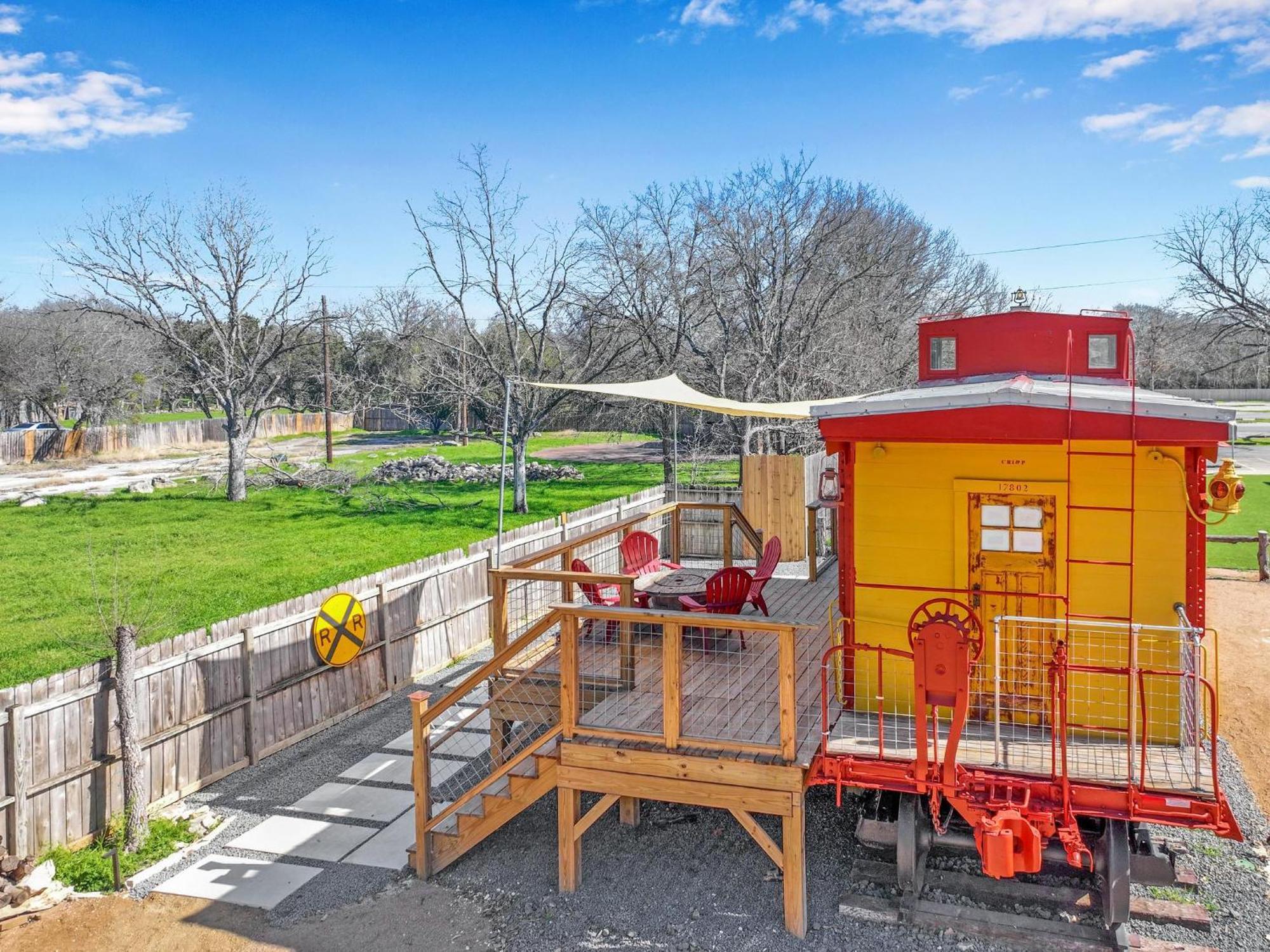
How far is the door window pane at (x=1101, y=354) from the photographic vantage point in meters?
8.24

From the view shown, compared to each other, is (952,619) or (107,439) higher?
(107,439)

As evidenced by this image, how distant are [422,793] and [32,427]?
44.6 metres

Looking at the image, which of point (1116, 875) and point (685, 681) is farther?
point (685, 681)

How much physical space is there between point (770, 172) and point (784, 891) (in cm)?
2271

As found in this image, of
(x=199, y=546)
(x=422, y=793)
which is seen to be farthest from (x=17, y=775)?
(x=199, y=546)

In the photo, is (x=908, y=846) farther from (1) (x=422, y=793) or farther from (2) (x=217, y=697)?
(2) (x=217, y=697)

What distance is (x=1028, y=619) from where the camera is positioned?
5184 millimetres

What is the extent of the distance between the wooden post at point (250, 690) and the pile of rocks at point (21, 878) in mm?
2233

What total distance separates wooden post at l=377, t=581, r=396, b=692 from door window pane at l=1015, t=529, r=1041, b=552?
721 centimetres

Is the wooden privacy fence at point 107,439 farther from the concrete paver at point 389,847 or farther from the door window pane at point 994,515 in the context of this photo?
the door window pane at point 994,515

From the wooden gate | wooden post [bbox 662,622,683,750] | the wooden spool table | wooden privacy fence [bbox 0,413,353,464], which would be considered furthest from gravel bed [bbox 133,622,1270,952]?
wooden privacy fence [bbox 0,413,353,464]

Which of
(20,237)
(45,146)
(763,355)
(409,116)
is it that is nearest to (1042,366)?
(763,355)

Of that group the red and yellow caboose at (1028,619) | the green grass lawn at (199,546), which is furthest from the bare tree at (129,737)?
the red and yellow caboose at (1028,619)

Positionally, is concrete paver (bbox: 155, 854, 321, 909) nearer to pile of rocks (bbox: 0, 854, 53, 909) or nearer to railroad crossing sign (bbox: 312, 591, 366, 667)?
pile of rocks (bbox: 0, 854, 53, 909)
